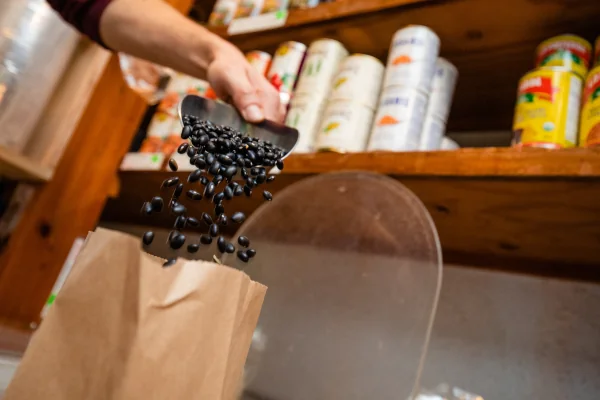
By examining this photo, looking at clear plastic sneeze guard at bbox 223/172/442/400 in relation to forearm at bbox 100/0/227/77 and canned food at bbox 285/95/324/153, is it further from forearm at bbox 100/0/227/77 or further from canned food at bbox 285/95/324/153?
forearm at bbox 100/0/227/77

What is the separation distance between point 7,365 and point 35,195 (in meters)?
0.62

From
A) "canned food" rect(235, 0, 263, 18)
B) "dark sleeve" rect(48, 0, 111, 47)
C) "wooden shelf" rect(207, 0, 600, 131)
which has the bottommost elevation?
"dark sleeve" rect(48, 0, 111, 47)

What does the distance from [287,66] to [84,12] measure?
1.26 feet

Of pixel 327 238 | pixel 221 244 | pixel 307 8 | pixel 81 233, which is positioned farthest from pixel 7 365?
pixel 307 8

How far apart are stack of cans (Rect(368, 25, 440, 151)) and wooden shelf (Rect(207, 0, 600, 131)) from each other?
0.06m

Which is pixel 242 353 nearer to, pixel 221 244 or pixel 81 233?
pixel 221 244

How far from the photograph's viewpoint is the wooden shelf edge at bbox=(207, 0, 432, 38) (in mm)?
908

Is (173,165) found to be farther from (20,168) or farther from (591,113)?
(20,168)

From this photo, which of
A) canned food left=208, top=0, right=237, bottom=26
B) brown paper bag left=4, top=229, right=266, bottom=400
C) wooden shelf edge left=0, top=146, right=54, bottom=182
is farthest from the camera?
canned food left=208, top=0, right=237, bottom=26

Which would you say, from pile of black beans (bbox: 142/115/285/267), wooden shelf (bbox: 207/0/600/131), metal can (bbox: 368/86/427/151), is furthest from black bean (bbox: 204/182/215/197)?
wooden shelf (bbox: 207/0/600/131)

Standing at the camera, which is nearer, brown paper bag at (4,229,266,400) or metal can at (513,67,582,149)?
brown paper bag at (4,229,266,400)

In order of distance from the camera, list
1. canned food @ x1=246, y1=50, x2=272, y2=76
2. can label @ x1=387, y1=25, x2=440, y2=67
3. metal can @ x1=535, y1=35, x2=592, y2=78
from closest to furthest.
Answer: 1. metal can @ x1=535, y1=35, x2=592, y2=78
2. can label @ x1=387, y1=25, x2=440, y2=67
3. canned food @ x1=246, y1=50, x2=272, y2=76

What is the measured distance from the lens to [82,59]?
1140mm

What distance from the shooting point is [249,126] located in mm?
630
